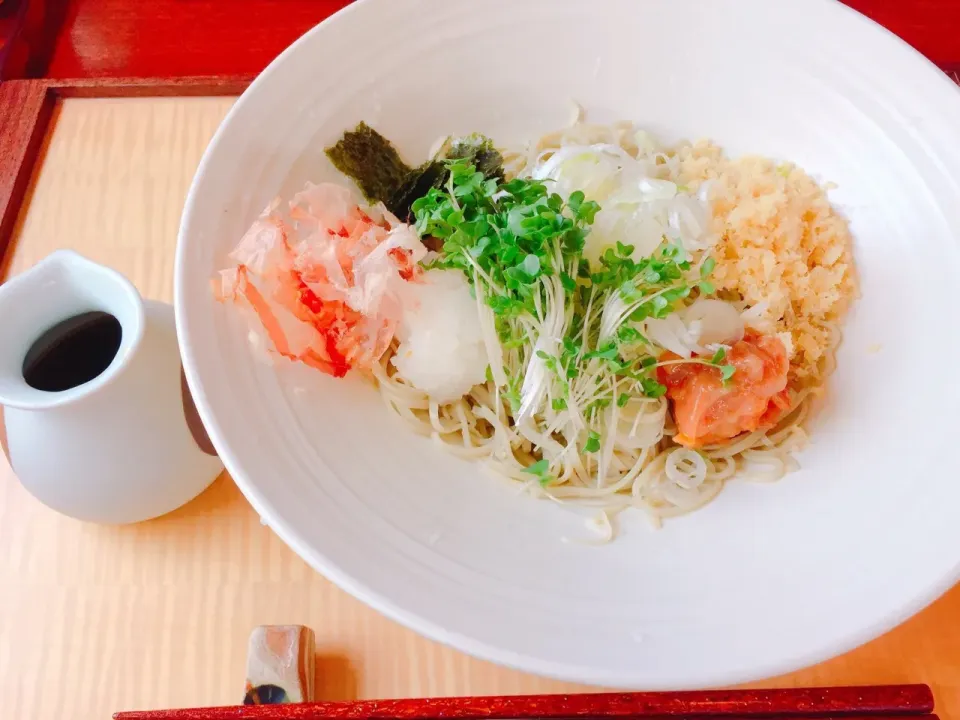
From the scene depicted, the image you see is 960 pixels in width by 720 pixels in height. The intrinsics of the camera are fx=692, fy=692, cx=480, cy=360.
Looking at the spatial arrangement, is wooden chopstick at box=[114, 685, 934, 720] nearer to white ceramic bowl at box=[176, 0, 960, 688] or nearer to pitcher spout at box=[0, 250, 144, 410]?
white ceramic bowl at box=[176, 0, 960, 688]

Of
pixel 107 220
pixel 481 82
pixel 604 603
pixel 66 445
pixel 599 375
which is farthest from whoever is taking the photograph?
pixel 107 220

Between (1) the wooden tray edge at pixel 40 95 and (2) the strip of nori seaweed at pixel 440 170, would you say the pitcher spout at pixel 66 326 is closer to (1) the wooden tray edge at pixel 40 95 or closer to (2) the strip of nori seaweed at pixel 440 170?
(2) the strip of nori seaweed at pixel 440 170

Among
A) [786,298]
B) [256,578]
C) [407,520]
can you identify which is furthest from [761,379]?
[256,578]

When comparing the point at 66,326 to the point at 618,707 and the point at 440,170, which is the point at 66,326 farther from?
the point at 618,707

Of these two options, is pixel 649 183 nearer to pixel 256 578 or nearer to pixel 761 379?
pixel 761 379

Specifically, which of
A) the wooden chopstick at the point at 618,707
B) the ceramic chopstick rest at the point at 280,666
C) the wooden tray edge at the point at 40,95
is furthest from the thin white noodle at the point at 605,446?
the wooden tray edge at the point at 40,95

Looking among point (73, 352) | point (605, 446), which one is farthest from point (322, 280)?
point (605, 446)
